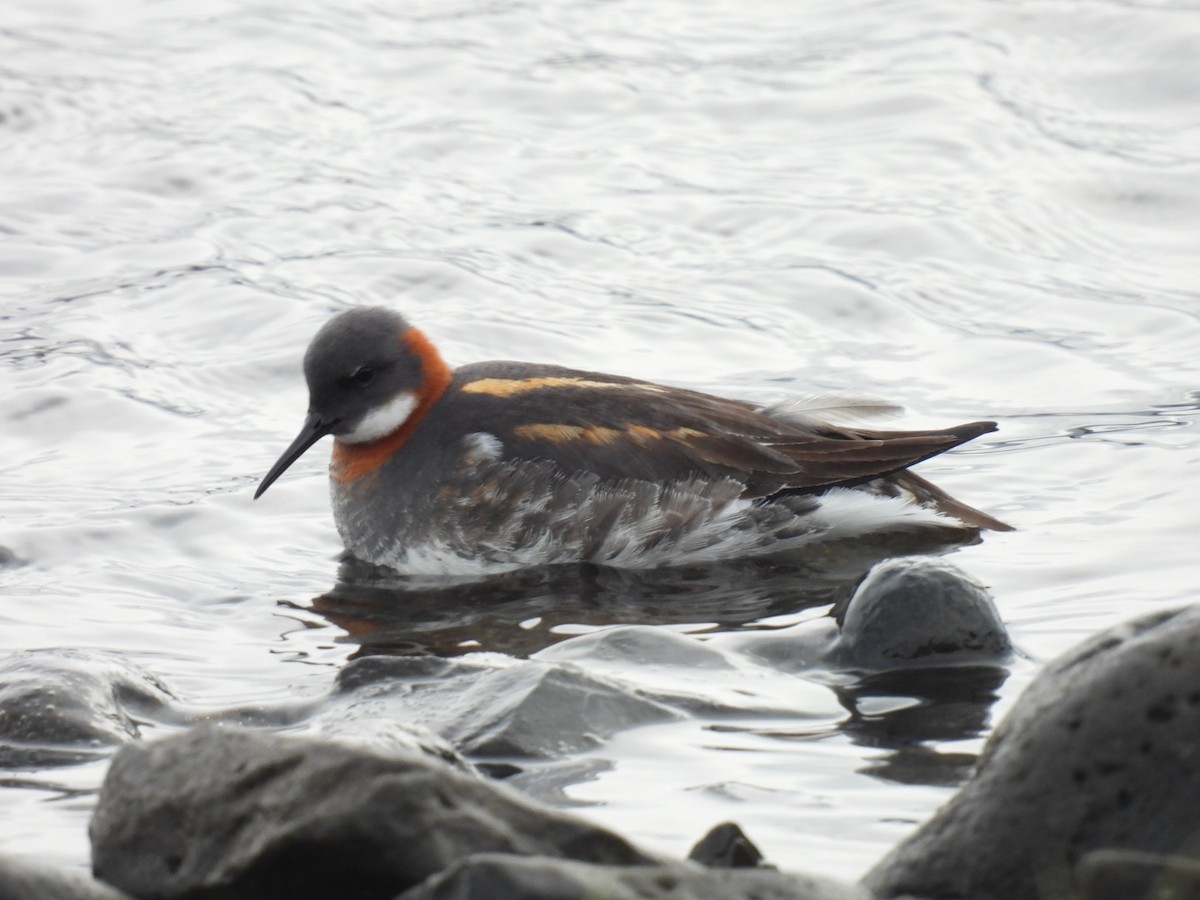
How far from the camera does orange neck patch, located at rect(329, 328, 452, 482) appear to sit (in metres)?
8.76

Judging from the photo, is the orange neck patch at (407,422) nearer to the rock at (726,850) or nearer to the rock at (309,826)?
the rock at (309,826)

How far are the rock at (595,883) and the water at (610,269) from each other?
2.78 feet

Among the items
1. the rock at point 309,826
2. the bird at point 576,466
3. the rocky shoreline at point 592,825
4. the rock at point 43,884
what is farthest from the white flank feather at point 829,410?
the rock at point 43,884

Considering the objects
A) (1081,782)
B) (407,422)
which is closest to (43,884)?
(1081,782)

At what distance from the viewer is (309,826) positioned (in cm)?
394

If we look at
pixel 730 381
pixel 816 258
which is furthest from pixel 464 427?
pixel 816 258

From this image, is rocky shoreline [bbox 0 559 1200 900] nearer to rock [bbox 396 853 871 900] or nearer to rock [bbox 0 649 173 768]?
rock [bbox 396 853 871 900]

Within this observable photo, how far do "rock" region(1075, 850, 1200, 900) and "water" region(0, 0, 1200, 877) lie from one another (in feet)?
3.76

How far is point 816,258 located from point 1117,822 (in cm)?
915

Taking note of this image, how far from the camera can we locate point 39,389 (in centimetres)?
1075

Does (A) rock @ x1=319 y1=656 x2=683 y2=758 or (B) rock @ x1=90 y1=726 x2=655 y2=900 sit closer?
(B) rock @ x1=90 y1=726 x2=655 y2=900

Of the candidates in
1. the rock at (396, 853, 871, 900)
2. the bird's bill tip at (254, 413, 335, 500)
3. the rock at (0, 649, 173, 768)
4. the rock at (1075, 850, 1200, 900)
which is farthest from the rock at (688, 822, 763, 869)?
the bird's bill tip at (254, 413, 335, 500)

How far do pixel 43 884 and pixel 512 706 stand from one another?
6.00 feet

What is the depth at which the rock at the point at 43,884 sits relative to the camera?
3930mm
